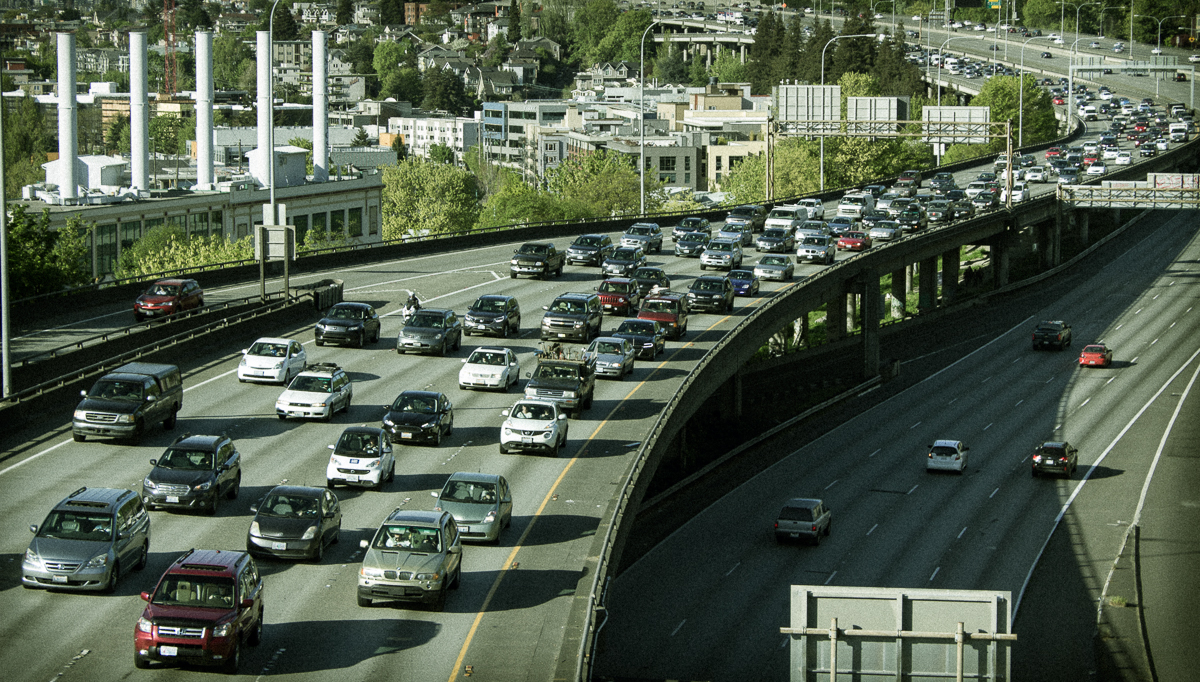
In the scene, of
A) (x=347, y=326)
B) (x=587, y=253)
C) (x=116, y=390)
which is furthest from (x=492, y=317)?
(x=587, y=253)

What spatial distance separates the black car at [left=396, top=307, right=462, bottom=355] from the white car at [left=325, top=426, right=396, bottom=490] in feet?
50.0

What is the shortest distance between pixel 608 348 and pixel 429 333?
20.8 feet

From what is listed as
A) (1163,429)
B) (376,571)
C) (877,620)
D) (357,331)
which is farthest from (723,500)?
(877,620)

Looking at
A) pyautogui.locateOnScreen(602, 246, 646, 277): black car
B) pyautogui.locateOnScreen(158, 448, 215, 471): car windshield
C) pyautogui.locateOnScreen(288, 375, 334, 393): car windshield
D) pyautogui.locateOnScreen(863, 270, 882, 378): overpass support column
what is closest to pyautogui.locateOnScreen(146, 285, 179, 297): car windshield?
pyautogui.locateOnScreen(288, 375, 334, 393): car windshield

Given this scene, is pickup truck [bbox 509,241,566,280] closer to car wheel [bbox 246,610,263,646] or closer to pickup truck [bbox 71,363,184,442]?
pickup truck [bbox 71,363,184,442]

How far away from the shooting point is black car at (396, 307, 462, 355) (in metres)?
51.0

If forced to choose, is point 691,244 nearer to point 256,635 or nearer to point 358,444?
point 358,444

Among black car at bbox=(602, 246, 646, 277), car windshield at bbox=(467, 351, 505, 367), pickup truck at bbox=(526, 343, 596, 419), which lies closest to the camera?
pickup truck at bbox=(526, 343, 596, 419)

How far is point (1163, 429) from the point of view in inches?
2736

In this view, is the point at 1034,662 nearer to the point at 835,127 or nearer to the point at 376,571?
the point at 376,571

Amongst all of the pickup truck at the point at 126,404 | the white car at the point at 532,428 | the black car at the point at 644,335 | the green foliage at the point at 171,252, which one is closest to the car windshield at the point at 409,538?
the white car at the point at 532,428

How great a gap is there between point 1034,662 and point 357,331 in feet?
81.0

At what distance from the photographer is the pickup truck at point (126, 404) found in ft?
124

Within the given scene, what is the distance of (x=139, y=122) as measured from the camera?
104 metres
